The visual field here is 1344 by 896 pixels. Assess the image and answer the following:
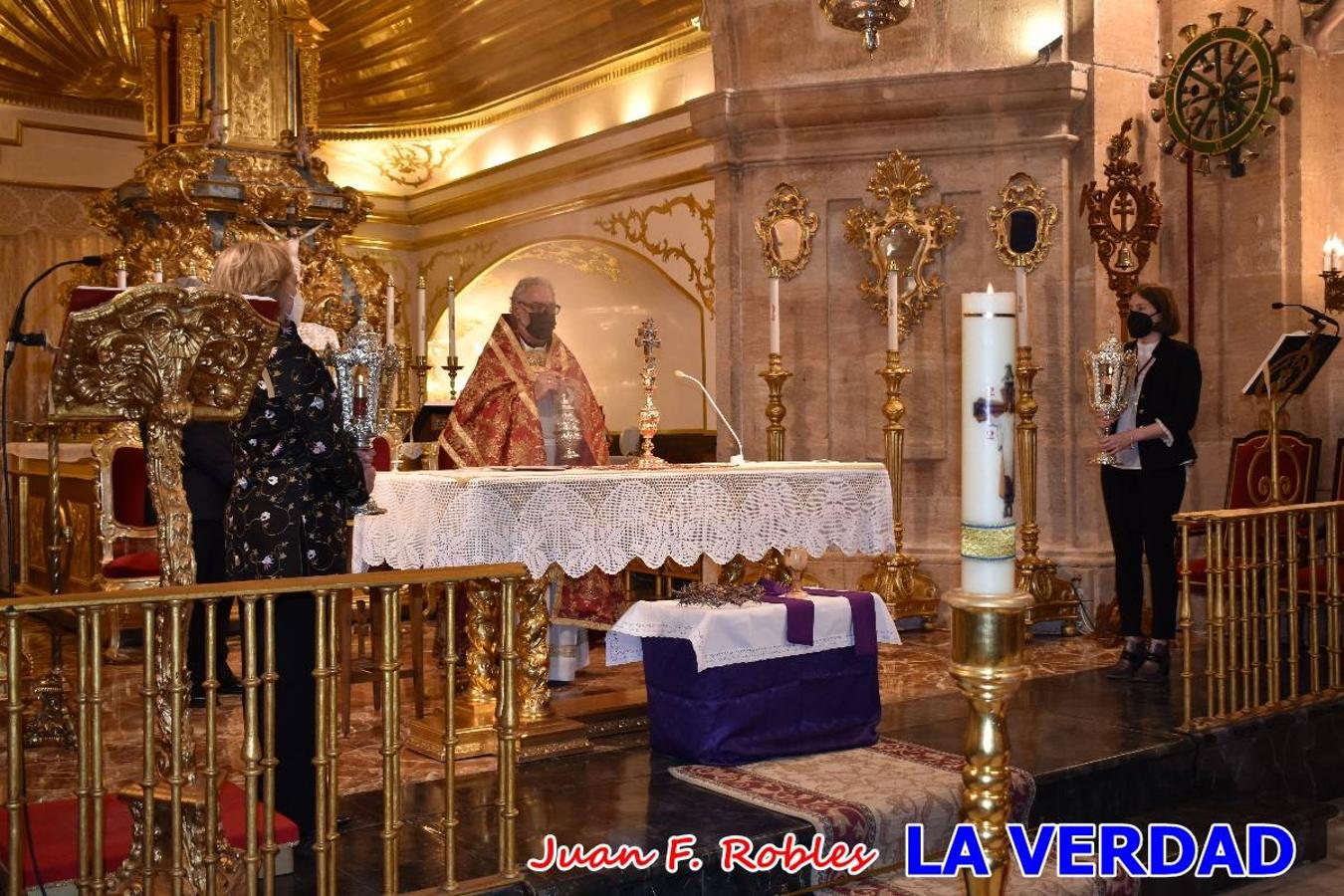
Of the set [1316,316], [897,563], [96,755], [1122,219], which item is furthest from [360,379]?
[1316,316]

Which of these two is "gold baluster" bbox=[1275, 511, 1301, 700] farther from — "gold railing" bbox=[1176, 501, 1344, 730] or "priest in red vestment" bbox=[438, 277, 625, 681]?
"priest in red vestment" bbox=[438, 277, 625, 681]

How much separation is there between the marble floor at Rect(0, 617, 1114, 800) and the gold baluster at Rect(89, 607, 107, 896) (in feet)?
1.29

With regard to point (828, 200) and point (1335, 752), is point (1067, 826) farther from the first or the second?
point (828, 200)

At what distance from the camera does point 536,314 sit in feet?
18.7

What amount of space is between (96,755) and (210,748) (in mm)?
218

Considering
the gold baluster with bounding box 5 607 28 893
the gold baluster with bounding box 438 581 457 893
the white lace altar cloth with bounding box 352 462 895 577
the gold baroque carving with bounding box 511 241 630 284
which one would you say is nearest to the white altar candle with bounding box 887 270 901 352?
the white lace altar cloth with bounding box 352 462 895 577

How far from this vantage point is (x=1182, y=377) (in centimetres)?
583

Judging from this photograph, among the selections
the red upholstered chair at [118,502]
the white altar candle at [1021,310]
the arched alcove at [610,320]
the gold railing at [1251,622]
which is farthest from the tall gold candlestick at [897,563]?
the red upholstered chair at [118,502]

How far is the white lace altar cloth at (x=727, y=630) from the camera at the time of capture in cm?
448

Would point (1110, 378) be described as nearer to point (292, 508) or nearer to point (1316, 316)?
point (1316, 316)

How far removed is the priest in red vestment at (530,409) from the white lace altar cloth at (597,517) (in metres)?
0.74

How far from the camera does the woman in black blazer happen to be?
19.1 ft

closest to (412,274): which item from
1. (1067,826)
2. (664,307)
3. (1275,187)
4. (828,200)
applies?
(664,307)

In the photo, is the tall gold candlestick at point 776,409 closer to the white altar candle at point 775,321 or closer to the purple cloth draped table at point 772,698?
the white altar candle at point 775,321
